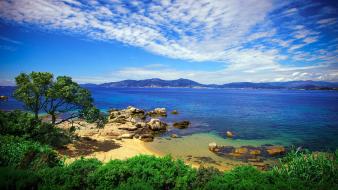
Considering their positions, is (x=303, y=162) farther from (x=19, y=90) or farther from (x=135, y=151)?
(x=19, y=90)

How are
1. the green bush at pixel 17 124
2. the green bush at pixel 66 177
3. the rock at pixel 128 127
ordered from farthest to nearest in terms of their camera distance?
the rock at pixel 128 127
the green bush at pixel 17 124
the green bush at pixel 66 177

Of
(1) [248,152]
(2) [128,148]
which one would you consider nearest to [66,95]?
(2) [128,148]

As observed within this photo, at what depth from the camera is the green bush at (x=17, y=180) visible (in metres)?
7.54

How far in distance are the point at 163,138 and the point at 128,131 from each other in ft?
25.6

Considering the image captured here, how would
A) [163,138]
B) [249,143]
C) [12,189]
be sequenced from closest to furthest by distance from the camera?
[12,189]
[249,143]
[163,138]

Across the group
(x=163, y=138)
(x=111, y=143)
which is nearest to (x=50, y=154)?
(x=111, y=143)

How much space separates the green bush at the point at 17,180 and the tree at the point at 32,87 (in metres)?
18.1

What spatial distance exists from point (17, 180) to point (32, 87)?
64.9 ft

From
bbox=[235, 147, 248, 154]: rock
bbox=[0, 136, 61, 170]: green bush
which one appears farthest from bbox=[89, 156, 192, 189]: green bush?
bbox=[235, 147, 248, 154]: rock

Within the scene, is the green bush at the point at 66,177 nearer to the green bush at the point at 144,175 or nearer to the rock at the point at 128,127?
the green bush at the point at 144,175

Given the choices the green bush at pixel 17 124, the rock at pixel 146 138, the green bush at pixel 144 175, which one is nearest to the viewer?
the green bush at pixel 144 175

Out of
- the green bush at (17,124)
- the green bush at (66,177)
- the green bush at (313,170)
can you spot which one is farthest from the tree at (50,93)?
the green bush at (313,170)

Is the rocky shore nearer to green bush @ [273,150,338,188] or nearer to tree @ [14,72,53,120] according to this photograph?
tree @ [14,72,53,120]

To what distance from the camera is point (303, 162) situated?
1241 centimetres
